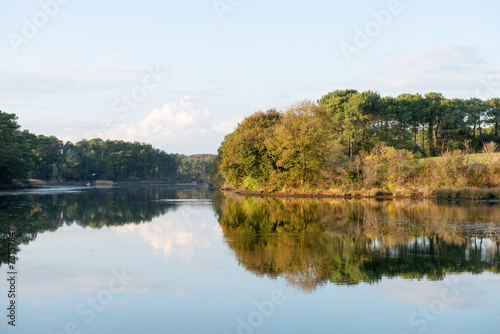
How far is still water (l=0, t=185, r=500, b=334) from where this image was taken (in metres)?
7.98

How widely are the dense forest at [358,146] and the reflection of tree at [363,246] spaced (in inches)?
695

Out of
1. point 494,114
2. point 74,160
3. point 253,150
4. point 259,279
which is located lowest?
point 259,279

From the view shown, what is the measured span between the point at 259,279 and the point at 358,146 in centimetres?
4545

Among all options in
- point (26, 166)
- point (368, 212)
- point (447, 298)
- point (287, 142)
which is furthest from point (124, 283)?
point (26, 166)

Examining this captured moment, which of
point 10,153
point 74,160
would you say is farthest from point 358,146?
point 74,160

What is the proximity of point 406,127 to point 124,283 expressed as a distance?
65302 millimetres

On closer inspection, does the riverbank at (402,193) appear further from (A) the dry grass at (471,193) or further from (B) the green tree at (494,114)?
(B) the green tree at (494,114)

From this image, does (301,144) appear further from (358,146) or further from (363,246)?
(363,246)

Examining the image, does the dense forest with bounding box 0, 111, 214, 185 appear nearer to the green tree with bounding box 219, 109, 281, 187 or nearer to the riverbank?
the green tree with bounding box 219, 109, 281, 187

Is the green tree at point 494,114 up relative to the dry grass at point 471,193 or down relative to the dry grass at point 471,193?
up

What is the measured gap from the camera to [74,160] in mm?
108062

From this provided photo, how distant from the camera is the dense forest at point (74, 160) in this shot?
213 ft

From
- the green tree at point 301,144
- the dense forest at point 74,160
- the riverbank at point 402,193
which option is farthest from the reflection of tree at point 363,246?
the dense forest at point 74,160

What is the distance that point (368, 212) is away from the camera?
26891 mm
